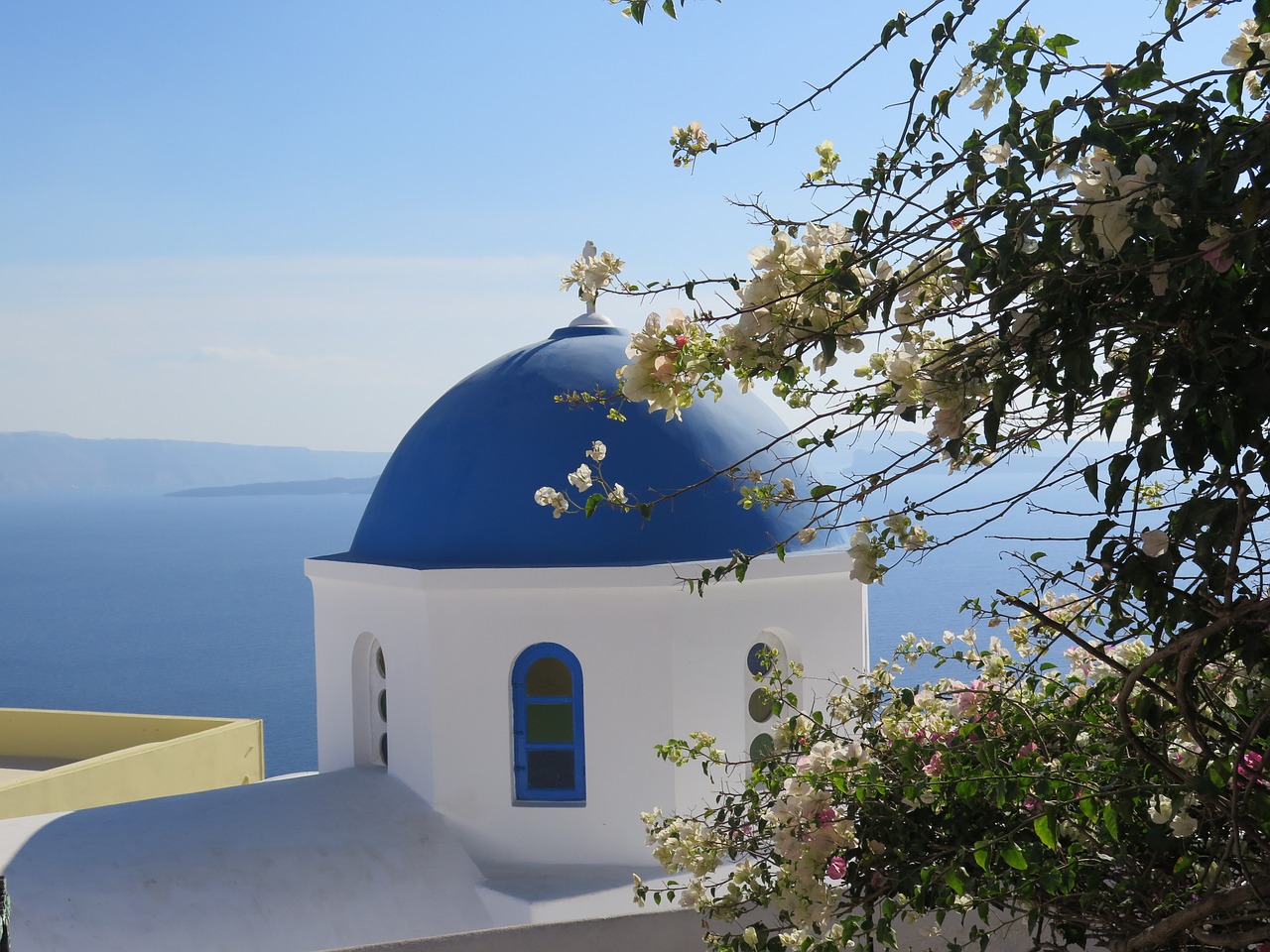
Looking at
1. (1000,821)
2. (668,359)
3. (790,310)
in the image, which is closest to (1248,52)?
(790,310)

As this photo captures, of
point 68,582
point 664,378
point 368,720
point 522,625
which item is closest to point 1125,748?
point 664,378

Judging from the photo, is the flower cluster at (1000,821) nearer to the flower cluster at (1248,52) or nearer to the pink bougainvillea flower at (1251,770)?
the pink bougainvillea flower at (1251,770)

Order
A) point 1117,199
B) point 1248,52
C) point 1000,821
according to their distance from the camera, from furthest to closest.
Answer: point 1000,821, point 1248,52, point 1117,199

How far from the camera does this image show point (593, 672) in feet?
26.5

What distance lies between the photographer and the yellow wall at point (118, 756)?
40.0 ft

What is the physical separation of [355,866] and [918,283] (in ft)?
21.1

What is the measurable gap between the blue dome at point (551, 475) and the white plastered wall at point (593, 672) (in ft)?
0.75

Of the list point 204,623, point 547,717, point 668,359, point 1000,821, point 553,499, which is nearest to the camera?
point 668,359

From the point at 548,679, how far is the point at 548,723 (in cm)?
29

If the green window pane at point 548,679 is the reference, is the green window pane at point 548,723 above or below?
below

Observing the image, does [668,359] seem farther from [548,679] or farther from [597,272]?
[548,679]

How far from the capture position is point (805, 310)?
7.92 ft

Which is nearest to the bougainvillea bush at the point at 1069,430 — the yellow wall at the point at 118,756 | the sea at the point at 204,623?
the yellow wall at the point at 118,756

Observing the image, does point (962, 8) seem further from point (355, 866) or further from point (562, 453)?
point (355, 866)
